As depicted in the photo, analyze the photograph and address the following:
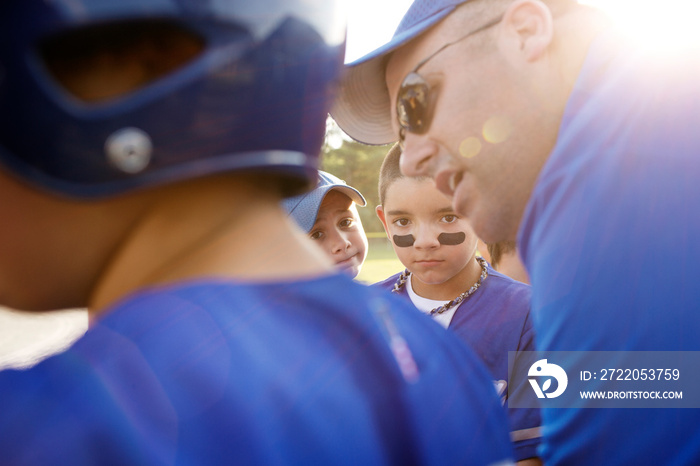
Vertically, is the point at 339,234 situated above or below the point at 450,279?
above

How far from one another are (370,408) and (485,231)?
5.66ft

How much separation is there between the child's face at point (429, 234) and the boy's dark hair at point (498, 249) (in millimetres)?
1012

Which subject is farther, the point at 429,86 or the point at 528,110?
the point at 429,86

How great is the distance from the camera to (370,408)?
2.51ft

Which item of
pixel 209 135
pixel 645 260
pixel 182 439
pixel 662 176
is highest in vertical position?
pixel 209 135

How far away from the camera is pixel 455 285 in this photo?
3.33 metres

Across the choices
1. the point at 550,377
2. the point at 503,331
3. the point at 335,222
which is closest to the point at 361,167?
the point at 335,222

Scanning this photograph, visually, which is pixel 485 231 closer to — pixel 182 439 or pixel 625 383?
pixel 625 383

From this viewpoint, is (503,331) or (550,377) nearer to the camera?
(550,377)

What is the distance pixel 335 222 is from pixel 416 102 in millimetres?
1619

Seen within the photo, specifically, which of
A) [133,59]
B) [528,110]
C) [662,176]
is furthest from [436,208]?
[133,59]

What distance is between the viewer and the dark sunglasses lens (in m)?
2.35

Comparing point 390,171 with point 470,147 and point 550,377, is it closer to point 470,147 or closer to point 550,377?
point 470,147

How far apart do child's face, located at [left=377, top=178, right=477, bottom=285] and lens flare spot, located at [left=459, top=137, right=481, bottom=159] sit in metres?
1.07
